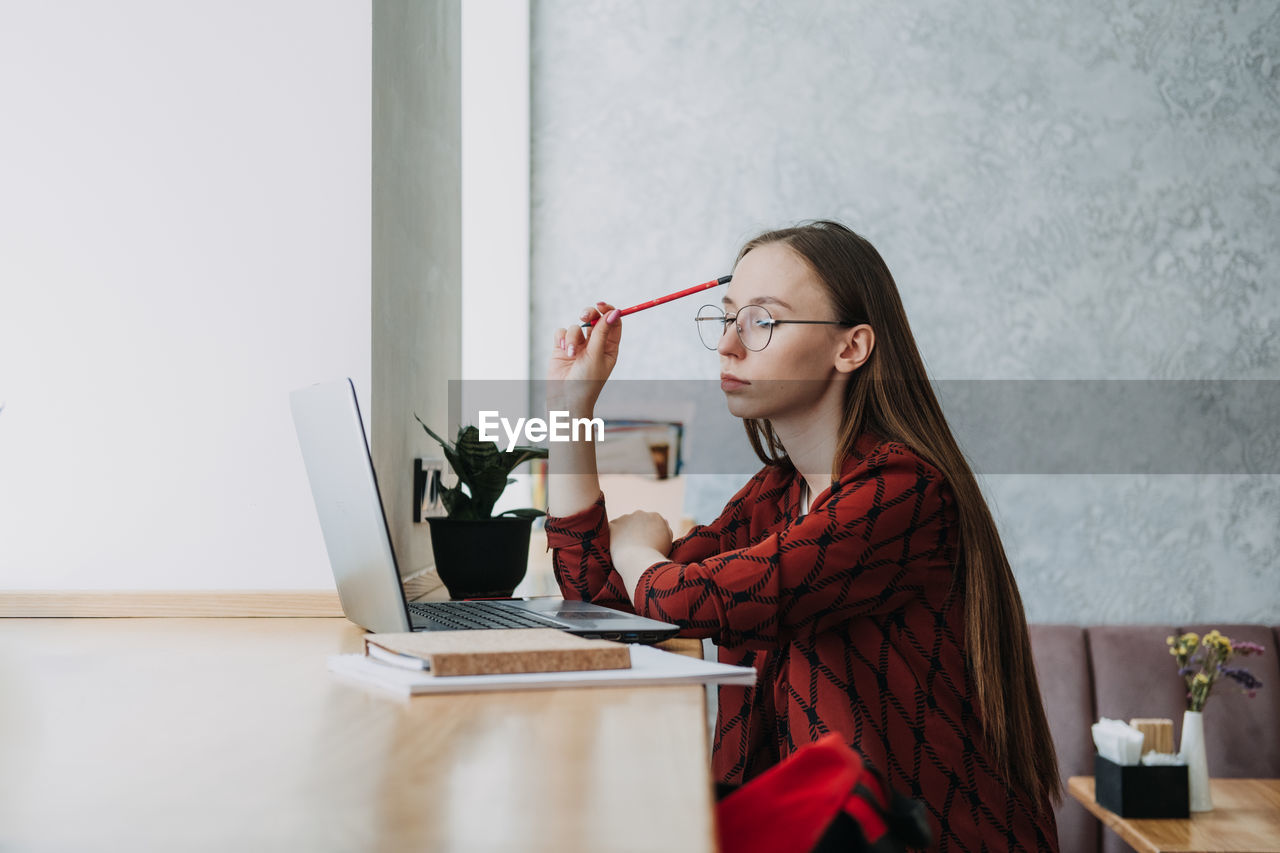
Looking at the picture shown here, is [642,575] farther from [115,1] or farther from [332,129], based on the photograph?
[115,1]

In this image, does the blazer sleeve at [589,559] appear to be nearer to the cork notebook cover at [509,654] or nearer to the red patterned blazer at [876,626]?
the red patterned blazer at [876,626]

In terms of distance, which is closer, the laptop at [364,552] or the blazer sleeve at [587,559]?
the laptop at [364,552]

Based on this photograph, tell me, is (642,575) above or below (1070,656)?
above

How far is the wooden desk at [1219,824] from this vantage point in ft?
6.51

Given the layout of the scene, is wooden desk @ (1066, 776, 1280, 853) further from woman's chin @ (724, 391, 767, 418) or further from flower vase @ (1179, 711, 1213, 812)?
woman's chin @ (724, 391, 767, 418)

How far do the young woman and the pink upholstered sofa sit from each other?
1.77 m

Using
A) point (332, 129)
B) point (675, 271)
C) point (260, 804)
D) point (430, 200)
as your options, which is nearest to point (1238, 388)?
point (675, 271)

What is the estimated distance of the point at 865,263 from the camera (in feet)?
3.97

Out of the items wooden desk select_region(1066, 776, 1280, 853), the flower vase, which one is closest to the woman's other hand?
wooden desk select_region(1066, 776, 1280, 853)

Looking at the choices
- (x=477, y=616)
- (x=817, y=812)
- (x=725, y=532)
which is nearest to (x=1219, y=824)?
(x=725, y=532)

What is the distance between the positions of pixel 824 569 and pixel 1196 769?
1.72 metres

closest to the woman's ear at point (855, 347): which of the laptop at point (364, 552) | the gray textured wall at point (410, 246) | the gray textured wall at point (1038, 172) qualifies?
the laptop at point (364, 552)

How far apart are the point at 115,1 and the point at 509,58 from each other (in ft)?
5.56

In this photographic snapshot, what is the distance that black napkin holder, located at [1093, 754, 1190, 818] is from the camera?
217 cm
